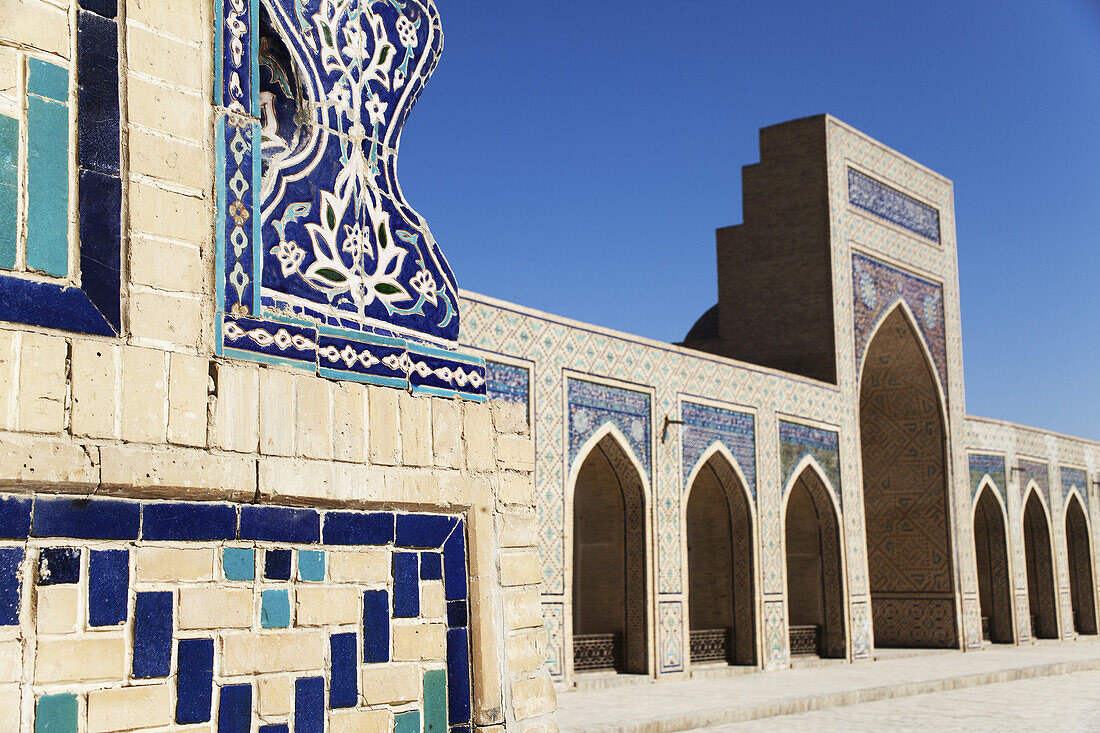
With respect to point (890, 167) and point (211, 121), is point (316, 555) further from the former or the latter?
point (890, 167)

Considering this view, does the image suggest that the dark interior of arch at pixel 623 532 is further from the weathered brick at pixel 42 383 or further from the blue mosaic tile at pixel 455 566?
the weathered brick at pixel 42 383

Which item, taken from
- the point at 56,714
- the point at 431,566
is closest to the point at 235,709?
the point at 56,714

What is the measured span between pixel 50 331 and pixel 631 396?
10.5m

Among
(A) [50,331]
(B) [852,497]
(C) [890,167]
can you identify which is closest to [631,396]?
(B) [852,497]

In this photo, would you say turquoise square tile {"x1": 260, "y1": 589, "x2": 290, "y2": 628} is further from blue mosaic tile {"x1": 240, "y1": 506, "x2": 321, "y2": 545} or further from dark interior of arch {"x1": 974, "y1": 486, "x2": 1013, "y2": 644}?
dark interior of arch {"x1": 974, "y1": 486, "x2": 1013, "y2": 644}

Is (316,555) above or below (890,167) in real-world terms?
below

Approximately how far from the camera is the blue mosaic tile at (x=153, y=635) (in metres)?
1.80

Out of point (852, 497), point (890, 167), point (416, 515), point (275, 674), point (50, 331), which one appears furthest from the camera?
point (890, 167)

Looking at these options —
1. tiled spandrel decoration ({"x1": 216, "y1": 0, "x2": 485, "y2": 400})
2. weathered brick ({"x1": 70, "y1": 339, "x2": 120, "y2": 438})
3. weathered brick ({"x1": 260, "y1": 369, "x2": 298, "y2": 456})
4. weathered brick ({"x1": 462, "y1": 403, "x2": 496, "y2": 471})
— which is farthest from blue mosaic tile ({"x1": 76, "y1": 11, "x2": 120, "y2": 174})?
weathered brick ({"x1": 462, "y1": 403, "x2": 496, "y2": 471})

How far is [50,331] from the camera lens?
5.76 feet

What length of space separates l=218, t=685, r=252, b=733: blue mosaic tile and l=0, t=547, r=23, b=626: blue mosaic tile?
0.37 metres

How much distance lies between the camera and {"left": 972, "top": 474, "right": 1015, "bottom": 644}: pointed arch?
19062 mm

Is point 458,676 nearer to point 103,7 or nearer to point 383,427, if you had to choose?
point 383,427

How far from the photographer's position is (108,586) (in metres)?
1.77
